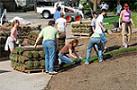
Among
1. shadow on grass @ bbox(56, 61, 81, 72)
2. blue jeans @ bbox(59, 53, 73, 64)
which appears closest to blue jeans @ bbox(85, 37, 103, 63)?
Answer: shadow on grass @ bbox(56, 61, 81, 72)

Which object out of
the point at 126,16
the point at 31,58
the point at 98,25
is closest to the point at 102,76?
the point at 31,58

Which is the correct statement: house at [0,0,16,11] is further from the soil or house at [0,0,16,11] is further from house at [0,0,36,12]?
the soil

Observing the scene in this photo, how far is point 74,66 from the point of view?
57.0 feet

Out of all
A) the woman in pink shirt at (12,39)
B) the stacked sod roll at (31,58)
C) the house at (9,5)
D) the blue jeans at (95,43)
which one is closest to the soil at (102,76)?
the blue jeans at (95,43)

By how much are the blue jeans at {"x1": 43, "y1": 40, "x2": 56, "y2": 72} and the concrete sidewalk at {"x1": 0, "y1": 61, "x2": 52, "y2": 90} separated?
0.32 meters

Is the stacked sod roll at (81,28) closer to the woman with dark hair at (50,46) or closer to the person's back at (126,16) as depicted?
the person's back at (126,16)

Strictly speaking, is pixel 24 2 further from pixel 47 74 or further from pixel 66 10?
pixel 47 74

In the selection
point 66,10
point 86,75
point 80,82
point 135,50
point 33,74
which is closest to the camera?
point 80,82

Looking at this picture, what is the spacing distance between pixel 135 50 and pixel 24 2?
52425mm

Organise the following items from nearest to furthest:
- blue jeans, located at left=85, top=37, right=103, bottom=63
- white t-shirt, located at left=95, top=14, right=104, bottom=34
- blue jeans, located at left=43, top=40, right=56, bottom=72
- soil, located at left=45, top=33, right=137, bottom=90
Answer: soil, located at left=45, top=33, right=137, bottom=90
blue jeans, located at left=43, top=40, right=56, bottom=72
blue jeans, located at left=85, top=37, right=103, bottom=63
white t-shirt, located at left=95, top=14, right=104, bottom=34

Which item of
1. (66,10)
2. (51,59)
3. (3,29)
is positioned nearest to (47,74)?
(51,59)

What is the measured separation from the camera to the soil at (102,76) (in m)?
13.8

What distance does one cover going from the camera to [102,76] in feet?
49.6

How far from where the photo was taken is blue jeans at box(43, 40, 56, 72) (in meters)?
16.1
